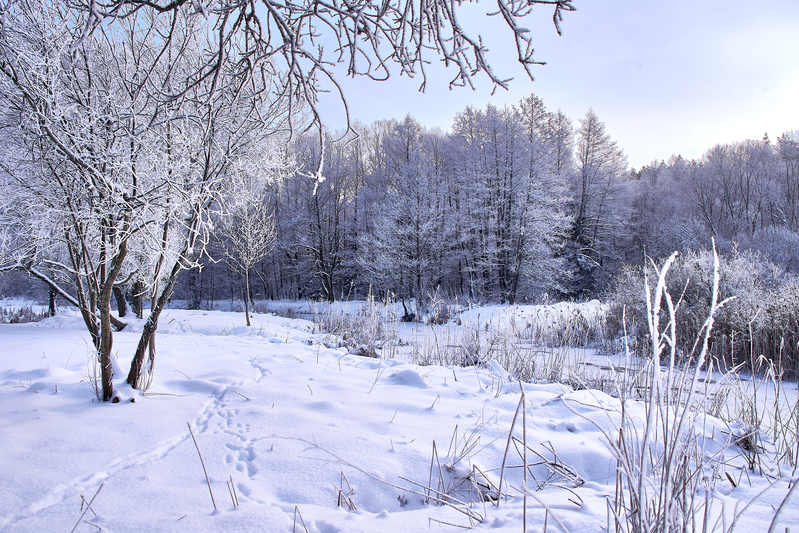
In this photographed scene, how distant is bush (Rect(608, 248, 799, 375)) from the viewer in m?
5.73

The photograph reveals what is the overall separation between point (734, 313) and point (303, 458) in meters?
7.22

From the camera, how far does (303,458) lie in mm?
1818

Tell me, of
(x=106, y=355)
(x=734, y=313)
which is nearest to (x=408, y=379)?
(x=106, y=355)

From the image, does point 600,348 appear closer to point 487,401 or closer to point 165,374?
point 487,401

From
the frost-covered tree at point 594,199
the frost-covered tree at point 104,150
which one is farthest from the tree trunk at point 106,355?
the frost-covered tree at point 594,199

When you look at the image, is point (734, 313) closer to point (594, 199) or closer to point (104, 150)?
point (104, 150)

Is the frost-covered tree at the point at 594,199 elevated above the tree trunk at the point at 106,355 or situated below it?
above

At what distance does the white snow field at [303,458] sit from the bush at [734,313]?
10.0ft

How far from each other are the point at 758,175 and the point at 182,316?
38135 mm

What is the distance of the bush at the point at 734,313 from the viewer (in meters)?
5.73

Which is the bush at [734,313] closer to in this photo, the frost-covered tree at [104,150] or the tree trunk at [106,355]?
the frost-covered tree at [104,150]

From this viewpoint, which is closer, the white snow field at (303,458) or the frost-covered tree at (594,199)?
the white snow field at (303,458)

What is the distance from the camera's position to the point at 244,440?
1971mm

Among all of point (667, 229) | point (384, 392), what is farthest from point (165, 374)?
point (667, 229)
